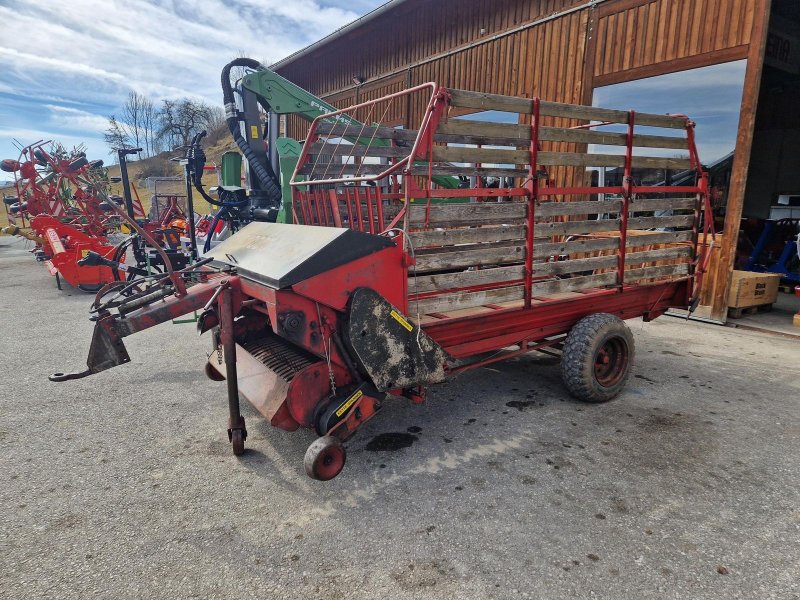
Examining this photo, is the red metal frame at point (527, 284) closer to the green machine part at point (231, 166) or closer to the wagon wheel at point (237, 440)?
the wagon wheel at point (237, 440)

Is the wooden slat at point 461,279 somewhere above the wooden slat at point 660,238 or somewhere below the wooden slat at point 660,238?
below

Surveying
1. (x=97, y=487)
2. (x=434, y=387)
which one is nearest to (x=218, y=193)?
(x=434, y=387)

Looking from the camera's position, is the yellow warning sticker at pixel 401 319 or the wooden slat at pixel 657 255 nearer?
the yellow warning sticker at pixel 401 319

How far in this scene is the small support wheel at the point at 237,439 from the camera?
307 centimetres

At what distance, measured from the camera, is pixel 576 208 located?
378cm

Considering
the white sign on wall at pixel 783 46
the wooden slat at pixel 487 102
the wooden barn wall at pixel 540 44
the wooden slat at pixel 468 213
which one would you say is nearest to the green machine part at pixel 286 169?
the wooden slat at pixel 468 213

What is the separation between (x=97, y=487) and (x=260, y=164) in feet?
18.4

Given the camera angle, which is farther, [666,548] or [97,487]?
[97,487]

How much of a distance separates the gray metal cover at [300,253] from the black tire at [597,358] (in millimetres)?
1858

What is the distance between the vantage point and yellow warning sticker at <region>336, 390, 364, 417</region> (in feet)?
9.10

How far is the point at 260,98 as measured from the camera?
7.38 m

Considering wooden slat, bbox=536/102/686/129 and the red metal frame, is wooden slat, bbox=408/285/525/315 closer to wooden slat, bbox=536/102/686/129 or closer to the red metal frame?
the red metal frame

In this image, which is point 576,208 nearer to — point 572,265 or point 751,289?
point 572,265

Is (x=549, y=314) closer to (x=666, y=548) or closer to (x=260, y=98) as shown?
(x=666, y=548)
